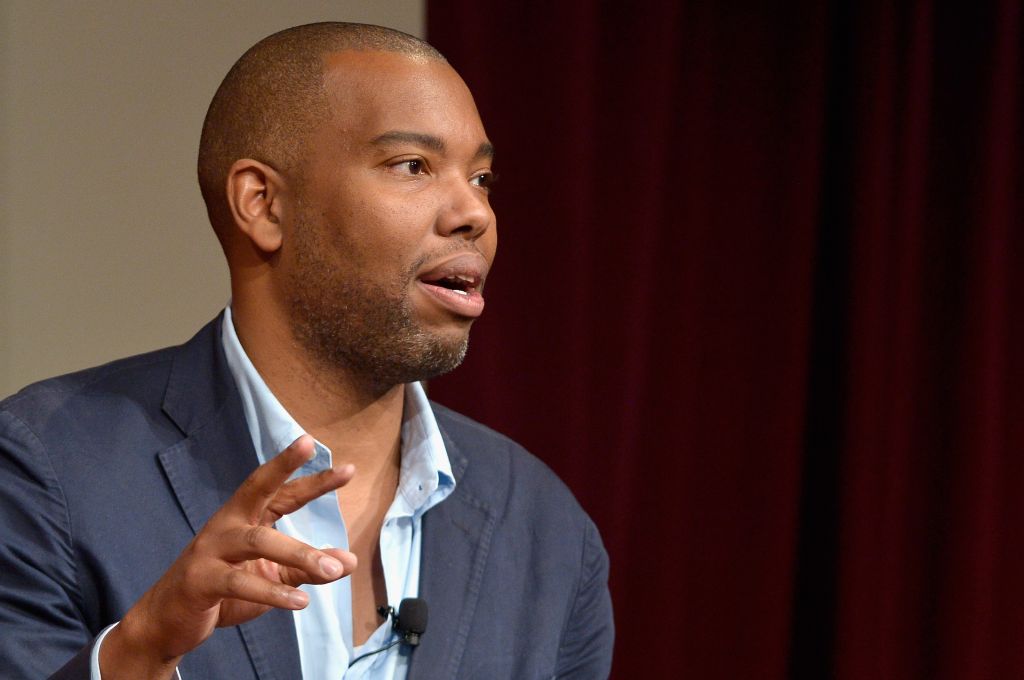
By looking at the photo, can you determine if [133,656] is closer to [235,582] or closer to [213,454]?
[235,582]

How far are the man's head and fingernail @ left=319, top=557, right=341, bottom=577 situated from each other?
21.2 inches

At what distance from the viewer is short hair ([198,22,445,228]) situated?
1.61 m

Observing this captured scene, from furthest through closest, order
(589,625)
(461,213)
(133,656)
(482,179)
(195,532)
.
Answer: (589,625) < (482,179) < (461,213) < (195,532) < (133,656)

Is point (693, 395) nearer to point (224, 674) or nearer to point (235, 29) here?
point (235, 29)

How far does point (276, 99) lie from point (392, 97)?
0.54 feet

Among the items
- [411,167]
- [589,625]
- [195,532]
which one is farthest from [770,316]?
[195,532]

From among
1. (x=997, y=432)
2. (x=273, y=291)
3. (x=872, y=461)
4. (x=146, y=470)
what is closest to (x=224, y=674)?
(x=146, y=470)

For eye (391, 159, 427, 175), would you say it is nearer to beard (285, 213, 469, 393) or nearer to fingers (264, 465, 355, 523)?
beard (285, 213, 469, 393)

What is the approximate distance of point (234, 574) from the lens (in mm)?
1102

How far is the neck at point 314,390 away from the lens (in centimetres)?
162

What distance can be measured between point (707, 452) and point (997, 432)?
59 cm

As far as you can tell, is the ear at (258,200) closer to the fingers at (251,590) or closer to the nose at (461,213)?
the nose at (461,213)

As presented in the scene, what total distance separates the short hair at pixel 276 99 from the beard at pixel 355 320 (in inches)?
5.0

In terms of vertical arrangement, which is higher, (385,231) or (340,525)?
(385,231)
